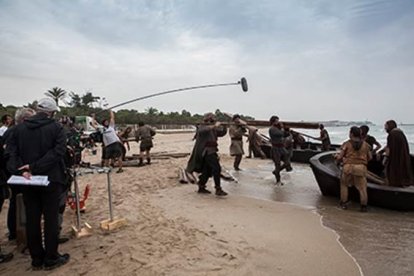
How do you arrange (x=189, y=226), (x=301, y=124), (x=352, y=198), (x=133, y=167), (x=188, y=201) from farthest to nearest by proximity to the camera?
1. (x=133, y=167)
2. (x=301, y=124)
3. (x=352, y=198)
4. (x=188, y=201)
5. (x=189, y=226)

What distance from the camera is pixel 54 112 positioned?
3.66 m

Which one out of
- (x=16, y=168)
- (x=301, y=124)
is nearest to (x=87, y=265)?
(x=16, y=168)

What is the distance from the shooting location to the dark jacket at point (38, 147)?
11.3 feet

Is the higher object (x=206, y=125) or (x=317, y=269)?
(x=206, y=125)

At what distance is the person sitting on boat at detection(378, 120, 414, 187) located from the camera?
6391mm

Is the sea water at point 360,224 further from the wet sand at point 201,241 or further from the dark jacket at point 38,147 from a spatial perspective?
the dark jacket at point 38,147

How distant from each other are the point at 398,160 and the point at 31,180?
6.30 m

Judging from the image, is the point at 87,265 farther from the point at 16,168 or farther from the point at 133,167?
the point at 133,167

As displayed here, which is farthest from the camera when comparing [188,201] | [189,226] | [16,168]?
[188,201]

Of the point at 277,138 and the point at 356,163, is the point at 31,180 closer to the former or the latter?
the point at 356,163

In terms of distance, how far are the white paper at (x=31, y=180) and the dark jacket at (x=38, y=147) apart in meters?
0.08

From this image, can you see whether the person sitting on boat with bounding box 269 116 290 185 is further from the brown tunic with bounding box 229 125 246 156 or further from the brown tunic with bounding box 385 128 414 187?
the brown tunic with bounding box 385 128 414 187

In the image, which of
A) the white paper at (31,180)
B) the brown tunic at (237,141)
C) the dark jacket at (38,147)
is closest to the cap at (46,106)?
the dark jacket at (38,147)

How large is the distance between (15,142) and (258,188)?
5928mm
